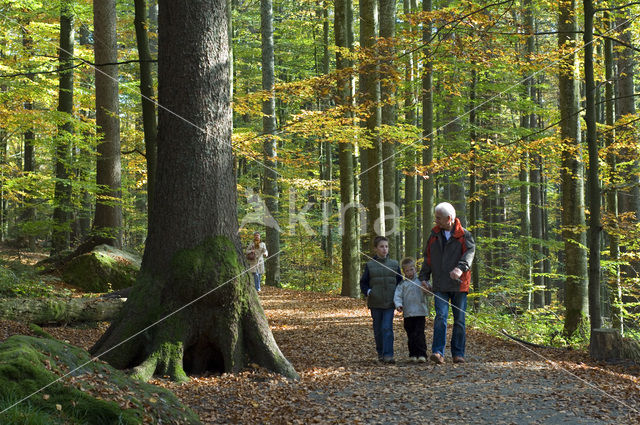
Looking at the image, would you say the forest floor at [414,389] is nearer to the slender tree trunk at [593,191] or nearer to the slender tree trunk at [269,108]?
the slender tree trunk at [593,191]

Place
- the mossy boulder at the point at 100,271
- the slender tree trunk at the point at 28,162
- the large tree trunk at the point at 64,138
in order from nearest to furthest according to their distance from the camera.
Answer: the mossy boulder at the point at 100,271
the large tree trunk at the point at 64,138
the slender tree trunk at the point at 28,162

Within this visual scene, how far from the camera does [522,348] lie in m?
8.41

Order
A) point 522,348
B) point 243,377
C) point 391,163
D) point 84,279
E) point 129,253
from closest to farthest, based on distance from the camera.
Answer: point 243,377
point 522,348
point 84,279
point 129,253
point 391,163

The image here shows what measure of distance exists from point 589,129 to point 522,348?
11.4ft

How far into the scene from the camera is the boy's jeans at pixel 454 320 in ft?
22.7

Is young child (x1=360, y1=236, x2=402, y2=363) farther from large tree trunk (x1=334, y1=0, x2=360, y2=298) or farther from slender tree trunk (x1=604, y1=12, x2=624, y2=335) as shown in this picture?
large tree trunk (x1=334, y1=0, x2=360, y2=298)

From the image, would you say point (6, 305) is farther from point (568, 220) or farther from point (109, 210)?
point (568, 220)

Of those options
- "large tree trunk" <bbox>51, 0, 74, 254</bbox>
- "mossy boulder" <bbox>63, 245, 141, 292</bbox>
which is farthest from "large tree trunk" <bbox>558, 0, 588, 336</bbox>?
"large tree trunk" <bbox>51, 0, 74, 254</bbox>

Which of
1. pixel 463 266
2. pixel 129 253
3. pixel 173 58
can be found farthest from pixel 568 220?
pixel 129 253

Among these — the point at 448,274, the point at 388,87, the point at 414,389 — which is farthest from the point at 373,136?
the point at 414,389

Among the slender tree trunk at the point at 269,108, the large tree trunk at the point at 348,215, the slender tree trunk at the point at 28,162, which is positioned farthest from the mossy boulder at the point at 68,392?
the slender tree trunk at the point at 269,108

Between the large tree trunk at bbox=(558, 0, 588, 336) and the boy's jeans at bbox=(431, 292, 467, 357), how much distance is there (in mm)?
3890

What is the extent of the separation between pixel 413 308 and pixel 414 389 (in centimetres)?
163

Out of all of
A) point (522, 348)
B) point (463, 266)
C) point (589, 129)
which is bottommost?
point (522, 348)
